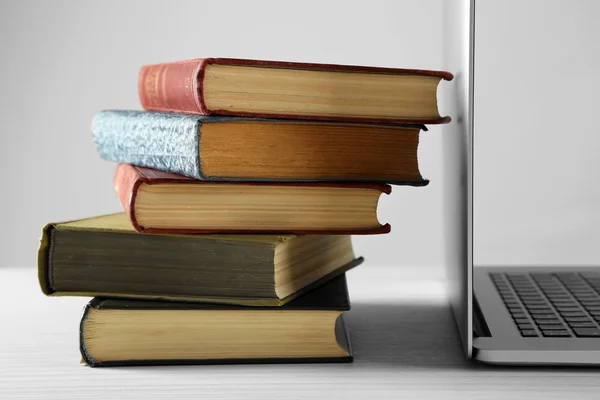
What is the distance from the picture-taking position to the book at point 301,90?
68 cm

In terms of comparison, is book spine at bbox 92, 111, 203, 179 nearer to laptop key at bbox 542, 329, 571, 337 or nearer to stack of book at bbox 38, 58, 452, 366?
stack of book at bbox 38, 58, 452, 366

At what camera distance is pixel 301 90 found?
2.29ft

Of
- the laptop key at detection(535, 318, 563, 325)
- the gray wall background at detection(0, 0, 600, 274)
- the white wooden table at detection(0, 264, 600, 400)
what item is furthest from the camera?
the gray wall background at detection(0, 0, 600, 274)

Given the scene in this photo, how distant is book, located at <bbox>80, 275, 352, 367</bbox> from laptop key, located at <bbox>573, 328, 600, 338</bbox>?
0.19 m

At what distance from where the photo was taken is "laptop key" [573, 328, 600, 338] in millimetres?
663

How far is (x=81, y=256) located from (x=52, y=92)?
1.60 m

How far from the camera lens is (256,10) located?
2072mm

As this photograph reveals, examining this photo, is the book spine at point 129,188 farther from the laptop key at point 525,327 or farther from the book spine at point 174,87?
the laptop key at point 525,327

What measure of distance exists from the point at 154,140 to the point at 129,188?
2.4 inches

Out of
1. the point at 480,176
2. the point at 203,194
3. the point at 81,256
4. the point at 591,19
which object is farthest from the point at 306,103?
the point at 591,19

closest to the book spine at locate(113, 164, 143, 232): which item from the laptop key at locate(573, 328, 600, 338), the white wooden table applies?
the white wooden table

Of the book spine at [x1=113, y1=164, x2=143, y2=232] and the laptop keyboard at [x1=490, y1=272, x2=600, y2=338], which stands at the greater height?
the book spine at [x1=113, y1=164, x2=143, y2=232]

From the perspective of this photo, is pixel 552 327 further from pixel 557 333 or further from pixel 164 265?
pixel 164 265

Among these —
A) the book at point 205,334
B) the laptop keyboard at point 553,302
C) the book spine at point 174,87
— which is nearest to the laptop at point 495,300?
the laptop keyboard at point 553,302
